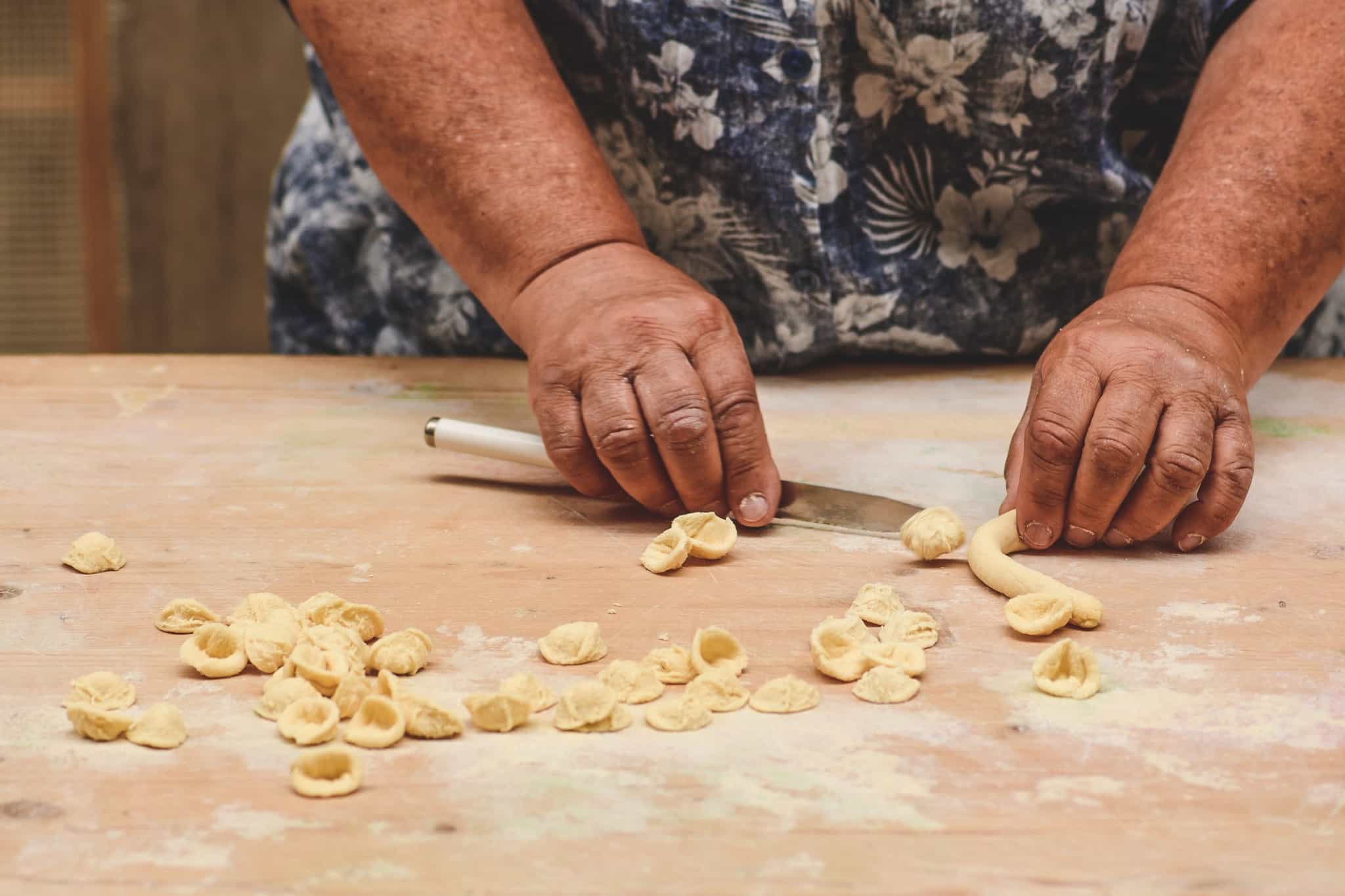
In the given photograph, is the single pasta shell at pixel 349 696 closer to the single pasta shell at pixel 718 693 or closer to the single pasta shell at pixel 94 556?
the single pasta shell at pixel 718 693

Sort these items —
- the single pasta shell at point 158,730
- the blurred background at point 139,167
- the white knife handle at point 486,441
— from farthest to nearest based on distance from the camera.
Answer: the blurred background at point 139,167 < the white knife handle at point 486,441 < the single pasta shell at point 158,730

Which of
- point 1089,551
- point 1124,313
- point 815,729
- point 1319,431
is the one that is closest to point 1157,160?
point 1319,431

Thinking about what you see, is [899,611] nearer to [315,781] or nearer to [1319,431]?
[315,781]

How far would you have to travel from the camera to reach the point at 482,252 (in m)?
1.20

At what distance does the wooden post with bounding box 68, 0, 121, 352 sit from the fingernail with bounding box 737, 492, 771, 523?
2349 mm

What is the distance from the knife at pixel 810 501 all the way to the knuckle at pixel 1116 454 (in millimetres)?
154

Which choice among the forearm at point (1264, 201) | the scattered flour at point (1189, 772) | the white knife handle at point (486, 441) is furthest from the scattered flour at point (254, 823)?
the forearm at point (1264, 201)

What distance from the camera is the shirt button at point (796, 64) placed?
1259 mm

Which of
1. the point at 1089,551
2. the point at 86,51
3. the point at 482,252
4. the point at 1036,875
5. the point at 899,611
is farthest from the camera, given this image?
the point at 86,51

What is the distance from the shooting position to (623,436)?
3.32ft

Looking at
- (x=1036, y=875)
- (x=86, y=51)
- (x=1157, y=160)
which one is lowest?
(x=86, y=51)

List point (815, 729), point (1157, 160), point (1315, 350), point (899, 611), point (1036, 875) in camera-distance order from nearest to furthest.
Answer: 1. point (1036, 875)
2. point (815, 729)
3. point (899, 611)
4. point (1157, 160)
5. point (1315, 350)

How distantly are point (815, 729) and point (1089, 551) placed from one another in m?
0.37

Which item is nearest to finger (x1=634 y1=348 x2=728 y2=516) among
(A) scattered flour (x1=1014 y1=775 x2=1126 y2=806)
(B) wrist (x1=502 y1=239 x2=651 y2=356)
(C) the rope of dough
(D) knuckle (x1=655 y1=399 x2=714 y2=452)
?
(D) knuckle (x1=655 y1=399 x2=714 y2=452)
